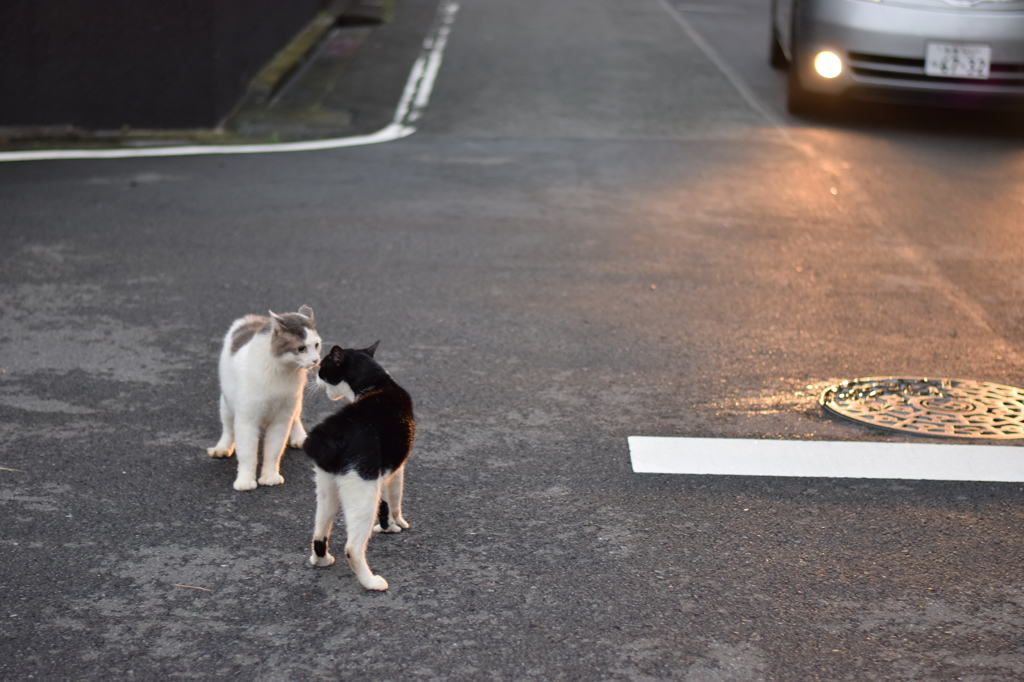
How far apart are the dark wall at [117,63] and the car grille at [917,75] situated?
6391 mm

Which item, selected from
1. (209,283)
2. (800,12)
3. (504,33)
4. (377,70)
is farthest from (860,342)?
(504,33)

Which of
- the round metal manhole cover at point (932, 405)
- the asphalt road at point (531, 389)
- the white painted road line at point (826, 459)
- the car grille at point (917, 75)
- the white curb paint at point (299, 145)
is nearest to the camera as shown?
the asphalt road at point (531, 389)

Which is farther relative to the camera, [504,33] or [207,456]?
[504,33]

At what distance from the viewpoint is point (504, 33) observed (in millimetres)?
16891

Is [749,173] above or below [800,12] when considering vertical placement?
below

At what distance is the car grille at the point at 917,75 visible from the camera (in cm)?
1053

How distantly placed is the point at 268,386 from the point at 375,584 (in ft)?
3.54

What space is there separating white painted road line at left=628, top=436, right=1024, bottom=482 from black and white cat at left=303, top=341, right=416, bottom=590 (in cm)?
137

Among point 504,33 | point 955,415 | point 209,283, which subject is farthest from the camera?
point 504,33

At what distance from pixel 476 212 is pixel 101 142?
13.8 feet

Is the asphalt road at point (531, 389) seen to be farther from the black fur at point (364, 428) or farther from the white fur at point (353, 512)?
the black fur at point (364, 428)

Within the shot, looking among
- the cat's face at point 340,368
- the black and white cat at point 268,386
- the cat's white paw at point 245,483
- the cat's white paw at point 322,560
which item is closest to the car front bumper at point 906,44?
the black and white cat at point 268,386

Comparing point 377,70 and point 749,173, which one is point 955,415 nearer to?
point 749,173

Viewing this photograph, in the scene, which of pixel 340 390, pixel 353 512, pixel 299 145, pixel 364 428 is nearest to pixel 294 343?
pixel 340 390
